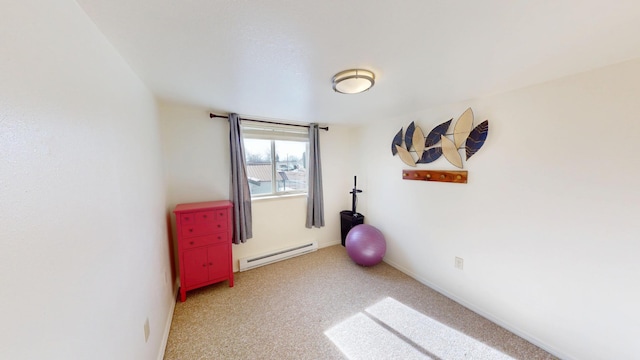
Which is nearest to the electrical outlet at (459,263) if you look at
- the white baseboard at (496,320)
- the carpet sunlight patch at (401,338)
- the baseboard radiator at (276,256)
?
the white baseboard at (496,320)

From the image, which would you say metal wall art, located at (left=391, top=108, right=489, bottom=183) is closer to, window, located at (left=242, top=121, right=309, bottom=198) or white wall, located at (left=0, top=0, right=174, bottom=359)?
window, located at (left=242, top=121, right=309, bottom=198)

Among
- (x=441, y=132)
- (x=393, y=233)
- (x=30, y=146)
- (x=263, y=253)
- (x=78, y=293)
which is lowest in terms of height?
(x=263, y=253)

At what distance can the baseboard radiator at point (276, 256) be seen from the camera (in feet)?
9.30

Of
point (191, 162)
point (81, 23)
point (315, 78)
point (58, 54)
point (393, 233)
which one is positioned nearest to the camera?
point (58, 54)

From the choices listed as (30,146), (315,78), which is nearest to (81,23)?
(30,146)

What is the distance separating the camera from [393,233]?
9.60 ft

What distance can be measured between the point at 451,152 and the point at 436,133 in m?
0.27

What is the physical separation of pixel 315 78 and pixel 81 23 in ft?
3.86

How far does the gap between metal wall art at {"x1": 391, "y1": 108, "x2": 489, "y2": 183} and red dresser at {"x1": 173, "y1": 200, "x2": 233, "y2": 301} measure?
2214 mm

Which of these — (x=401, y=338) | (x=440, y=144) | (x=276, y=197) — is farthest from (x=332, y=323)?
(x=440, y=144)

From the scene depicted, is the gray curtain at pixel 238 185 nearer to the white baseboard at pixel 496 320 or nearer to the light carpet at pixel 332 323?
the light carpet at pixel 332 323

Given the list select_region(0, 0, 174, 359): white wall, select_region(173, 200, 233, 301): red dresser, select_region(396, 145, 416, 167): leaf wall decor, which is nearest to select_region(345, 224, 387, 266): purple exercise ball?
select_region(396, 145, 416, 167): leaf wall decor

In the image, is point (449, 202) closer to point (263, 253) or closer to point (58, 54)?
point (263, 253)

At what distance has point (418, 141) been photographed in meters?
2.49
